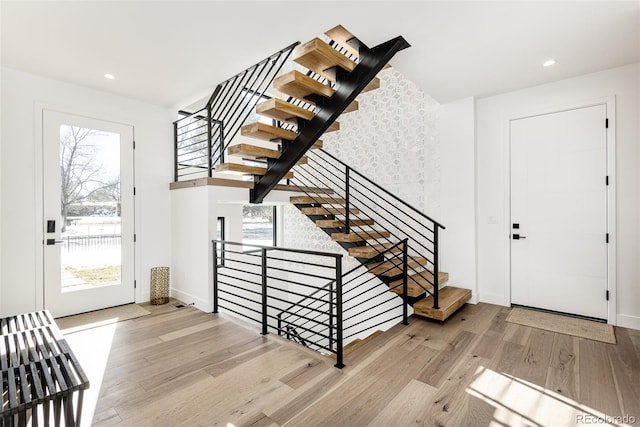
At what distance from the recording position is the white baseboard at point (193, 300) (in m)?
3.72

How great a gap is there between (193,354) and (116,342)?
34.4 inches

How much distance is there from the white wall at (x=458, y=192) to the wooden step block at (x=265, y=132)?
2205 millimetres

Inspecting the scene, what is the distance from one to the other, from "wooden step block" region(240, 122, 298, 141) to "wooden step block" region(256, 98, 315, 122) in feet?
0.39

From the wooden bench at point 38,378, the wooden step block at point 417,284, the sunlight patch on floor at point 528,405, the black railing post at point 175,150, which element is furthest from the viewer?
the black railing post at point 175,150

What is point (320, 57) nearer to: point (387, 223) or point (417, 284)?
point (417, 284)

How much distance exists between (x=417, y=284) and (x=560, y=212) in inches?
71.5

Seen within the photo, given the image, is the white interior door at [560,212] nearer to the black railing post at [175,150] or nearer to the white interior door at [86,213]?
the black railing post at [175,150]

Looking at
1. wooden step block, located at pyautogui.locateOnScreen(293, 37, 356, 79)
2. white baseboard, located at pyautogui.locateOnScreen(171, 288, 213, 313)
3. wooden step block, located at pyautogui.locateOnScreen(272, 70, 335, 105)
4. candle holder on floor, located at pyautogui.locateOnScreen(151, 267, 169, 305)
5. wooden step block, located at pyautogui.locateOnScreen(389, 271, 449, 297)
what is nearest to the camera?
wooden step block, located at pyautogui.locateOnScreen(293, 37, 356, 79)

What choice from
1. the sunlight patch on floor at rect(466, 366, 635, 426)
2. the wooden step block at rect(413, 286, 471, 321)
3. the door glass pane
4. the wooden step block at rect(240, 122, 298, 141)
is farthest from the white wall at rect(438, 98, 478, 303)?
the door glass pane

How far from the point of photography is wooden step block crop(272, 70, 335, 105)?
2.55 metres

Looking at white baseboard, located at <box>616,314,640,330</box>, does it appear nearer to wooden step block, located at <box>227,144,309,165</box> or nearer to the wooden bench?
wooden step block, located at <box>227,144,309,165</box>

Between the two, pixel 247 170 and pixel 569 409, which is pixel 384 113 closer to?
pixel 247 170

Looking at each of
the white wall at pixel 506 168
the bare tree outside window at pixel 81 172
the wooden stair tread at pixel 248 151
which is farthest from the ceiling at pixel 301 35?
the wooden stair tread at pixel 248 151

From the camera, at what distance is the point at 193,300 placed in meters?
3.99
